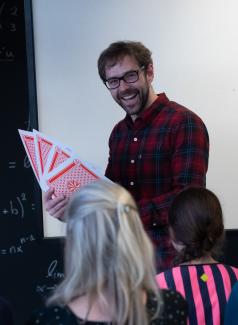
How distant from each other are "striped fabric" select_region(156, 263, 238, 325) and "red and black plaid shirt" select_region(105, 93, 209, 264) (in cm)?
35

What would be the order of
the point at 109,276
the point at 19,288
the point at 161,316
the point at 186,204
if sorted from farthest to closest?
the point at 19,288, the point at 186,204, the point at 161,316, the point at 109,276

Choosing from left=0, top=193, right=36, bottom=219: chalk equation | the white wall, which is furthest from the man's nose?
left=0, top=193, right=36, bottom=219: chalk equation

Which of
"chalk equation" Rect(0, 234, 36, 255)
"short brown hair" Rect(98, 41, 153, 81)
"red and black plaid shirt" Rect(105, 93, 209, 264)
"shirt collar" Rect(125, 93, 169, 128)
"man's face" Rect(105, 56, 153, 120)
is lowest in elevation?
"chalk equation" Rect(0, 234, 36, 255)

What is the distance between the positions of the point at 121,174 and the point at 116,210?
0.96 metres

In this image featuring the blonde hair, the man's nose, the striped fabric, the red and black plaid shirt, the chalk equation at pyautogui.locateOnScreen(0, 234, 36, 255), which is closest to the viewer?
the blonde hair

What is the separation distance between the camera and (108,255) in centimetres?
98

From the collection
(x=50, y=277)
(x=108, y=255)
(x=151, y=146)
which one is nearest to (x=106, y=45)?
(x=151, y=146)

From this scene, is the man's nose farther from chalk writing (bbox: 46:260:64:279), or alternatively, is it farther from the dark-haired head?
chalk writing (bbox: 46:260:64:279)

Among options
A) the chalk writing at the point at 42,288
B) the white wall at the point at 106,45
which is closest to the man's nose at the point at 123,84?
the white wall at the point at 106,45

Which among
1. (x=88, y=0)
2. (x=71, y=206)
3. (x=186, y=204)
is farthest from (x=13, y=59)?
Answer: (x=71, y=206)

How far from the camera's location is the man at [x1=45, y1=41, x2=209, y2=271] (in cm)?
174

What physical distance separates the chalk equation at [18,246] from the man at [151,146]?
89 cm

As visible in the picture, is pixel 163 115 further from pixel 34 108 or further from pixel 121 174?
pixel 34 108

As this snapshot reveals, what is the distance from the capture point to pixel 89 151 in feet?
8.45
